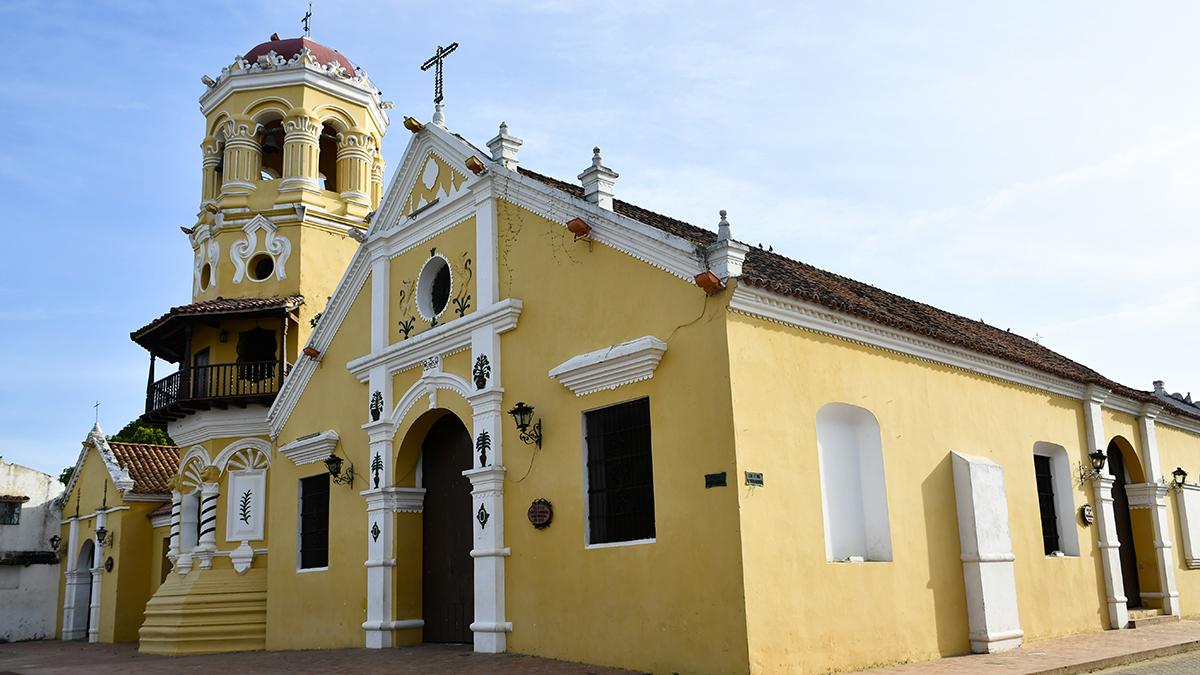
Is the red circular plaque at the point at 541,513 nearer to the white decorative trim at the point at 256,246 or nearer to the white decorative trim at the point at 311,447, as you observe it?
the white decorative trim at the point at 311,447

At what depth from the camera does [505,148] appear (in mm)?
13633

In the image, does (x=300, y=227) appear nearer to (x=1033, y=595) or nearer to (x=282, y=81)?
(x=282, y=81)

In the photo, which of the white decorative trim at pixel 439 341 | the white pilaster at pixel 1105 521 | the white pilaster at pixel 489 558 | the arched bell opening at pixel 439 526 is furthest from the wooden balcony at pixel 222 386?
the white pilaster at pixel 1105 521

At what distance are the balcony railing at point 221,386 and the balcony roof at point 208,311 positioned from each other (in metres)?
0.99

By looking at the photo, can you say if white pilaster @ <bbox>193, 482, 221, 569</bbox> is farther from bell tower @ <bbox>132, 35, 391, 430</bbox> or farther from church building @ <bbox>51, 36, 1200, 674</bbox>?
bell tower @ <bbox>132, 35, 391, 430</bbox>

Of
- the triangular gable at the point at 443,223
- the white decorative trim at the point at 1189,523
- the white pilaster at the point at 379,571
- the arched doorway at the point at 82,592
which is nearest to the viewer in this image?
the triangular gable at the point at 443,223

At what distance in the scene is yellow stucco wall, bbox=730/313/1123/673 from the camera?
1023 centimetres

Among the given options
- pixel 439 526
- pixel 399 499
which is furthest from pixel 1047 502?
pixel 399 499

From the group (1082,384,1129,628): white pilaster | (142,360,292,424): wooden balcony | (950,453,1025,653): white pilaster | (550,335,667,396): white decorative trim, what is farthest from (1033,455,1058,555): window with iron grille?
(142,360,292,424): wooden balcony

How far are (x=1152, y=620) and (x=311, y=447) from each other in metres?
13.1

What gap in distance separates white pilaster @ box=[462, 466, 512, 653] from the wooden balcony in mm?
8239

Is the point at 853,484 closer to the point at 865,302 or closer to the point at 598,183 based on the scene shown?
the point at 865,302

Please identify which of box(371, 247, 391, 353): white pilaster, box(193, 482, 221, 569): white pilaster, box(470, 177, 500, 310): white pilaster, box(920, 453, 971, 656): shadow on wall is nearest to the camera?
box(920, 453, 971, 656): shadow on wall

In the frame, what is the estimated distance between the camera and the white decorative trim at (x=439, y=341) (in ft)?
42.4
